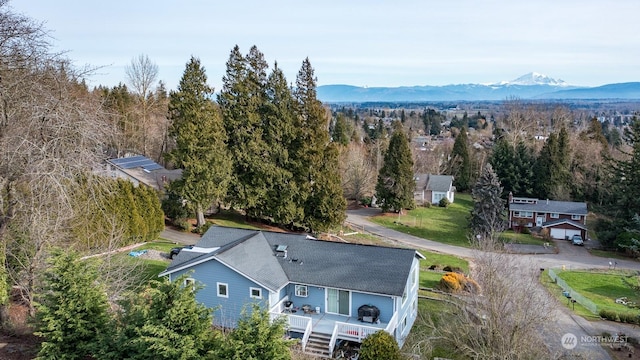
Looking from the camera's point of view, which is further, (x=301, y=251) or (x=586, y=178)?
(x=586, y=178)

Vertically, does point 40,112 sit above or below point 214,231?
above

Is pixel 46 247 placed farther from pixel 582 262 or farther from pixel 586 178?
pixel 586 178

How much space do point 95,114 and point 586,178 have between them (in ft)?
175

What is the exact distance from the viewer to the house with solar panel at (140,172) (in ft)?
132

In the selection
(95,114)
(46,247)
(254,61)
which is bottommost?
(46,247)

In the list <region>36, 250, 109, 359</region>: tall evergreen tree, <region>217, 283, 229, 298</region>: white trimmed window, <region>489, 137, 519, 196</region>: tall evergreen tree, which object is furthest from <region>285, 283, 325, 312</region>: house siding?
<region>489, 137, 519, 196</region>: tall evergreen tree

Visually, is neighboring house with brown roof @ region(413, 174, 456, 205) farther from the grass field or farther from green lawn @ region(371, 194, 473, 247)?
the grass field

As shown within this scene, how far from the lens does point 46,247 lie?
14.9m

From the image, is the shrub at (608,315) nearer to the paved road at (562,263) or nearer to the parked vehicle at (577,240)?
the paved road at (562,263)

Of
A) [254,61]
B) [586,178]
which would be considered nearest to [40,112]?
[254,61]

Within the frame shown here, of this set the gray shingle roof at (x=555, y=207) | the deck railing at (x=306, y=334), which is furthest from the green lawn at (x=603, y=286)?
the deck railing at (x=306, y=334)

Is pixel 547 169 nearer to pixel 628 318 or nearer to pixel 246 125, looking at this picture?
pixel 628 318

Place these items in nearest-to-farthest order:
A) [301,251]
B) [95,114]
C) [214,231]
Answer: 1. [95,114]
2. [301,251]
3. [214,231]

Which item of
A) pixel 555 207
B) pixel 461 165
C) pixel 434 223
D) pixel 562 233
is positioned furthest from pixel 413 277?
pixel 461 165
